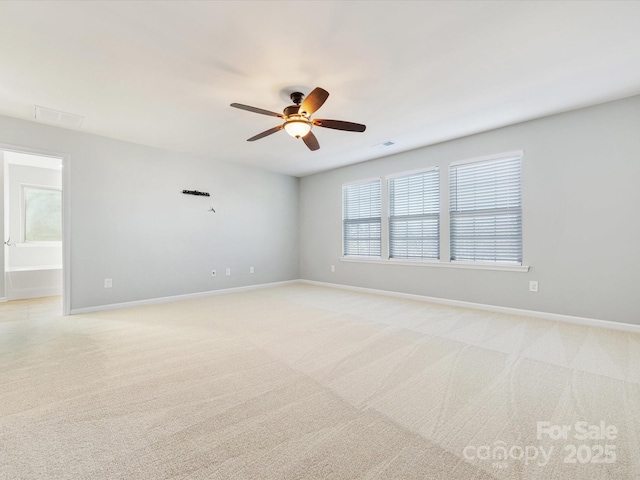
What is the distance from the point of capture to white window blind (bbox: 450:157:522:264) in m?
3.97

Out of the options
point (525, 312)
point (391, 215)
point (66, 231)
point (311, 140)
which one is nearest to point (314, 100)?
point (311, 140)

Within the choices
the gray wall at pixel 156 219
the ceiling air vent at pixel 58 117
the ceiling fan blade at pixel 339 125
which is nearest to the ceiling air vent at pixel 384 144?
the ceiling fan blade at pixel 339 125

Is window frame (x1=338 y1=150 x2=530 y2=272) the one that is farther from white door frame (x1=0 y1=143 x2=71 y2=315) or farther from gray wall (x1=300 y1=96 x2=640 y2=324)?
white door frame (x1=0 y1=143 x2=71 y2=315)

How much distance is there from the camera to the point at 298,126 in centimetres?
300

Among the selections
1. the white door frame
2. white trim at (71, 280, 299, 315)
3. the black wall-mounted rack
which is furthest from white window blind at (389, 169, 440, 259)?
the white door frame

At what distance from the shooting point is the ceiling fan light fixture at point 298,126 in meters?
2.95

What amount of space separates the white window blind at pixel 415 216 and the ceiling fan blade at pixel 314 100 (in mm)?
2861

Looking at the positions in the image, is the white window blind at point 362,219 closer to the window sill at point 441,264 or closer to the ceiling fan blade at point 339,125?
the window sill at point 441,264

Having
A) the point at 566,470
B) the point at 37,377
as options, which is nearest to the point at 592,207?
the point at 566,470

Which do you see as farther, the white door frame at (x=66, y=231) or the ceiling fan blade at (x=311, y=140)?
the white door frame at (x=66, y=231)

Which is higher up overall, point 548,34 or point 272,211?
point 548,34

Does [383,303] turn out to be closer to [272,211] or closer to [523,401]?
[523,401]

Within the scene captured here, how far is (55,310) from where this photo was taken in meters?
4.35

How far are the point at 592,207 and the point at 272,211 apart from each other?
5.24m
